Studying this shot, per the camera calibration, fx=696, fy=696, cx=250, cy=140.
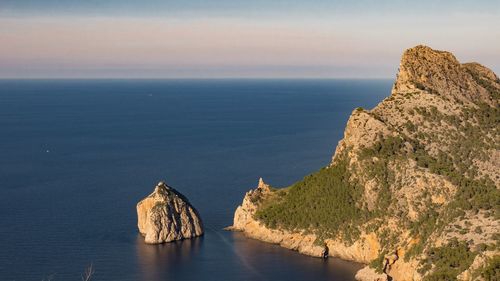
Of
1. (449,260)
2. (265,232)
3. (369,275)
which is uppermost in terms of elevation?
(449,260)

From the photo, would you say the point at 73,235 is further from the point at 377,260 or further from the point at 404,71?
the point at 404,71

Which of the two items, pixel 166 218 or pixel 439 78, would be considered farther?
pixel 439 78

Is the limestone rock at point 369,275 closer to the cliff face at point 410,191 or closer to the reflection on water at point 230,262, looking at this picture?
the cliff face at point 410,191

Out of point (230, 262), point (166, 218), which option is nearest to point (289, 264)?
point (230, 262)

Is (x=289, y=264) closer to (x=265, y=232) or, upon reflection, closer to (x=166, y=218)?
(x=265, y=232)

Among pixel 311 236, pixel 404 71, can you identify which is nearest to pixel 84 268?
pixel 311 236
